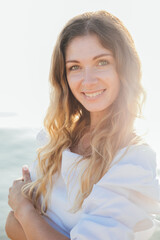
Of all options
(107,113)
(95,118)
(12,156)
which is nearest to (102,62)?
(107,113)

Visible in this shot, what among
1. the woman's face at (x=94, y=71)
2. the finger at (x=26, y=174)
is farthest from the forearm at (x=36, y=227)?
the woman's face at (x=94, y=71)

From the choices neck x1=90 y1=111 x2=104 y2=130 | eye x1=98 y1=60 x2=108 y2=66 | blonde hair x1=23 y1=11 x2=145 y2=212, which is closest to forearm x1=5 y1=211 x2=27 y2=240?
blonde hair x1=23 y1=11 x2=145 y2=212

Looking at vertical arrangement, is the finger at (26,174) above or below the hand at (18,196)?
above

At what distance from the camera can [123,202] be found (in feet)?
4.24

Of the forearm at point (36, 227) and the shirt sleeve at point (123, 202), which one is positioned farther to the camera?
the forearm at point (36, 227)

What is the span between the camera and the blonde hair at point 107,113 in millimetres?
1549

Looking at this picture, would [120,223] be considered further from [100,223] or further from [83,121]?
[83,121]

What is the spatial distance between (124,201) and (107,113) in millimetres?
599

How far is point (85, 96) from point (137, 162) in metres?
0.48

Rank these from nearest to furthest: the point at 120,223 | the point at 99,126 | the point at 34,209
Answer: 1. the point at 120,223
2. the point at 34,209
3. the point at 99,126

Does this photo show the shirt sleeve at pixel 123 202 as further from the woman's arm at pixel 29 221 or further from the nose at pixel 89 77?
the nose at pixel 89 77

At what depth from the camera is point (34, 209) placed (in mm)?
1622

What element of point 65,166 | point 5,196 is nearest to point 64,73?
point 65,166

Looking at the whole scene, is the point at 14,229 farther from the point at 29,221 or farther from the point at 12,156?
the point at 12,156
